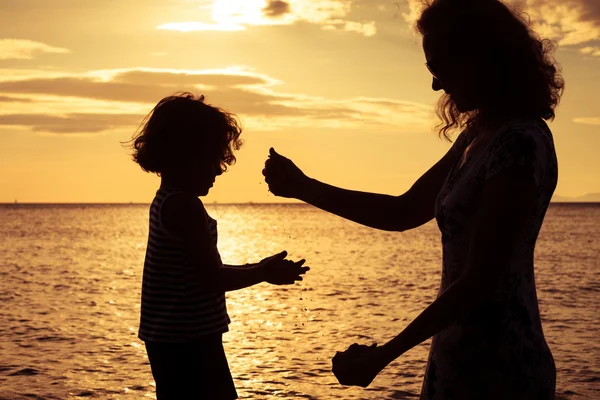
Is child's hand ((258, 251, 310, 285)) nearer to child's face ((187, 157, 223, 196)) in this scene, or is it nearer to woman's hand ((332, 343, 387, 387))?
child's face ((187, 157, 223, 196))

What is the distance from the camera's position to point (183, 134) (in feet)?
12.7

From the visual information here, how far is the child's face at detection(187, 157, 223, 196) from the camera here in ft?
12.7

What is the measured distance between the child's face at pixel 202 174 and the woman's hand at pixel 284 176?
439 millimetres

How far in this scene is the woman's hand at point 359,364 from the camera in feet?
8.63

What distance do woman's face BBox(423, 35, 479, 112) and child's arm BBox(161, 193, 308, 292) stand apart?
3.94 feet

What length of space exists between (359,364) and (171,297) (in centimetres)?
135

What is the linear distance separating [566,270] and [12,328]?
27692 millimetres

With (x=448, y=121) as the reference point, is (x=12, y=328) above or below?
below

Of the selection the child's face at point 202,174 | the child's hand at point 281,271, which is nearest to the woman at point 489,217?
the child's hand at point 281,271

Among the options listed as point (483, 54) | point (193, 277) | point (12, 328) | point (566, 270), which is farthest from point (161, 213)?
point (566, 270)

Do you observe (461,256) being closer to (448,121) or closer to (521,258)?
(521,258)

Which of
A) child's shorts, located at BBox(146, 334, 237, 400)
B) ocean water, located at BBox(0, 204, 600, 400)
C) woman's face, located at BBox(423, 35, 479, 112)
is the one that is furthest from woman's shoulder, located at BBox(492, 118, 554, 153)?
ocean water, located at BBox(0, 204, 600, 400)

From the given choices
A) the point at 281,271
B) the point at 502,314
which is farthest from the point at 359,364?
the point at 281,271

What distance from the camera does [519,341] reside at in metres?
2.65
